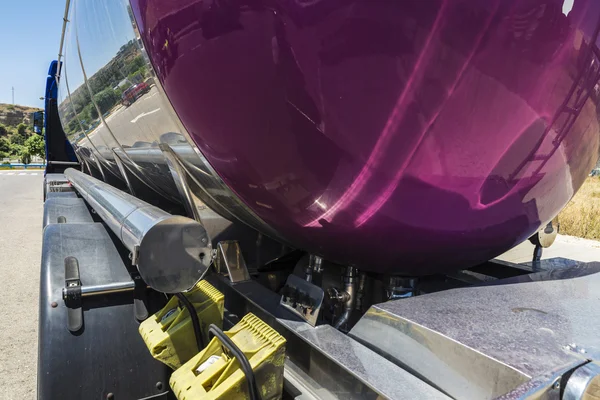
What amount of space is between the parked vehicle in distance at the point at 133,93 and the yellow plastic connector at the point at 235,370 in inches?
29.5

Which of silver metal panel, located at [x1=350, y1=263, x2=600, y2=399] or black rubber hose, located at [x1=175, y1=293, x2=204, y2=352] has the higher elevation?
silver metal panel, located at [x1=350, y1=263, x2=600, y2=399]

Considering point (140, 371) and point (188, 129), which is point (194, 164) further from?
point (140, 371)

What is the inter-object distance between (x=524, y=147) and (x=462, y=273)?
2.94ft

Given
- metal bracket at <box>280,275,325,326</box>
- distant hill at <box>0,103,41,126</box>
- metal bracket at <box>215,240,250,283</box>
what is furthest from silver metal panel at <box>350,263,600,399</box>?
distant hill at <box>0,103,41,126</box>

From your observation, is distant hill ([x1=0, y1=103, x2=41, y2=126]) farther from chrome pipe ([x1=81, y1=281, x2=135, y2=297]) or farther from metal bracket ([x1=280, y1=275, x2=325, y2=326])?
metal bracket ([x1=280, y1=275, x2=325, y2=326])

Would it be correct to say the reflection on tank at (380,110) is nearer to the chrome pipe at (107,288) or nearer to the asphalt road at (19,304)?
the chrome pipe at (107,288)

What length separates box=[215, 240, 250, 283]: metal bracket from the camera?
1682 millimetres

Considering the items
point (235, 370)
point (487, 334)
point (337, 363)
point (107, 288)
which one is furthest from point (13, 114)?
point (487, 334)

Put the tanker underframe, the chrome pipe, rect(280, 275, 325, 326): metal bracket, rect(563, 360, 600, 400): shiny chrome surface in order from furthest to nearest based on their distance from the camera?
the chrome pipe, rect(280, 275, 325, 326): metal bracket, the tanker underframe, rect(563, 360, 600, 400): shiny chrome surface

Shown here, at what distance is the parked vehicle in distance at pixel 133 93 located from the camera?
135 cm

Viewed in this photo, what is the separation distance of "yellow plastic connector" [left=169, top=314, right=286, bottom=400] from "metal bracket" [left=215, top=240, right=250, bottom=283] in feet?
1.40

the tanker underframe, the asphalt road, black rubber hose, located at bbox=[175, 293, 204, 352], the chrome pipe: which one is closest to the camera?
the tanker underframe

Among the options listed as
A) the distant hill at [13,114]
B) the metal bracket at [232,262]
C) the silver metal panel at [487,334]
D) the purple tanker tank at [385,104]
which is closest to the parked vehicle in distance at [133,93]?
the purple tanker tank at [385,104]

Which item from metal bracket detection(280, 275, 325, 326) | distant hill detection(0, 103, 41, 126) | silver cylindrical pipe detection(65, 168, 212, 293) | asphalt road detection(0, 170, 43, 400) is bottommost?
asphalt road detection(0, 170, 43, 400)
